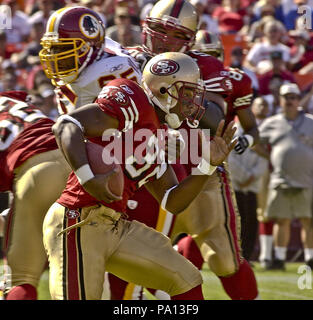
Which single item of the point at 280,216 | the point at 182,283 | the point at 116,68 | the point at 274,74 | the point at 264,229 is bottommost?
the point at 264,229

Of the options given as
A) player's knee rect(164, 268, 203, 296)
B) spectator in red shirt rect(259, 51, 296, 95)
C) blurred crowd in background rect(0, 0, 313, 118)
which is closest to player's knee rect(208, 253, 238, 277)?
player's knee rect(164, 268, 203, 296)

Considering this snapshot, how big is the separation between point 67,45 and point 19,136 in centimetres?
56

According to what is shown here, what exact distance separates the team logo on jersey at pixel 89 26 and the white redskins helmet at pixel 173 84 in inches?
27.5

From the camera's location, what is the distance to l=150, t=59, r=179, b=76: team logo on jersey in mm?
3920

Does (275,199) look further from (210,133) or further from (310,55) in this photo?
(210,133)

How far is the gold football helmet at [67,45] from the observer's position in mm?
4488

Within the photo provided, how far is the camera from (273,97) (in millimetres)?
9195

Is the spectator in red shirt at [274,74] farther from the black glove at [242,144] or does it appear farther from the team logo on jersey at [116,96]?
the team logo on jersey at [116,96]

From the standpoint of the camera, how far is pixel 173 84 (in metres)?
3.91

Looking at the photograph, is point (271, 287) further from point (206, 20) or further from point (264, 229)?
point (206, 20)

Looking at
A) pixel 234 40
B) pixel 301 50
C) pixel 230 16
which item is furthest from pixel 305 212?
pixel 230 16

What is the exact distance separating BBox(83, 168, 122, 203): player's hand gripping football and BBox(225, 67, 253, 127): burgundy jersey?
208 cm
